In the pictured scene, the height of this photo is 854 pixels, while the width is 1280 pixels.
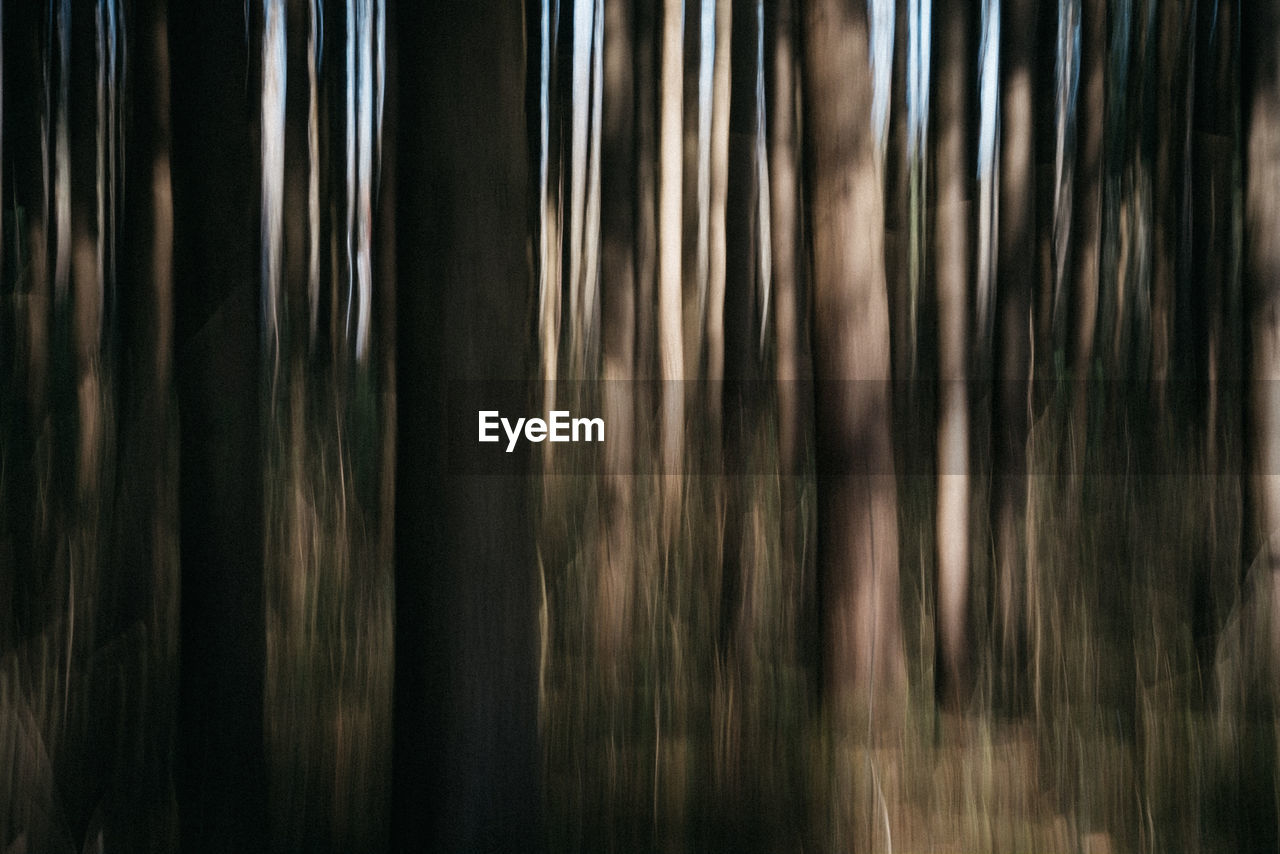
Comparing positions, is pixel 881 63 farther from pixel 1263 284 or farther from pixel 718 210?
pixel 1263 284

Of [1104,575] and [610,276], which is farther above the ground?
[610,276]

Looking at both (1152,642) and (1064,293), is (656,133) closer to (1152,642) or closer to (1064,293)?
(1064,293)

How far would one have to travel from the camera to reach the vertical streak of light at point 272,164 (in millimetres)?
788

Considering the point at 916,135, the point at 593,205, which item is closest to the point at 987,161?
the point at 916,135

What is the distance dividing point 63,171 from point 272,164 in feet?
0.66

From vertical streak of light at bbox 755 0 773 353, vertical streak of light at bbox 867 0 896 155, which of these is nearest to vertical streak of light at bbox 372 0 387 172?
vertical streak of light at bbox 755 0 773 353

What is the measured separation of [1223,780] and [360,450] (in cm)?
91

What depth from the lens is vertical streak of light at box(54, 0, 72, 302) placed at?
30.8 inches

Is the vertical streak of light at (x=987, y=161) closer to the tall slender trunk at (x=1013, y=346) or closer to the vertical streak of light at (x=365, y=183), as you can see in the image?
the tall slender trunk at (x=1013, y=346)

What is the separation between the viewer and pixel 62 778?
30.4 inches

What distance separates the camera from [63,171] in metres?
0.78

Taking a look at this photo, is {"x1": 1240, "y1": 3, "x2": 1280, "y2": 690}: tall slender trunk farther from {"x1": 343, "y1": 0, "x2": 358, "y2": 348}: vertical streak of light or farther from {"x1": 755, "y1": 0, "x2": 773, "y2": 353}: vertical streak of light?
{"x1": 343, "y1": 0, "x2": 358, "y2": 348}: vertical streak of light

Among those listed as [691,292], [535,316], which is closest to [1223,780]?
[691,292]

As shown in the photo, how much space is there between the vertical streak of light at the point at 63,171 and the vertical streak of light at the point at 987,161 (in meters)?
0.89
